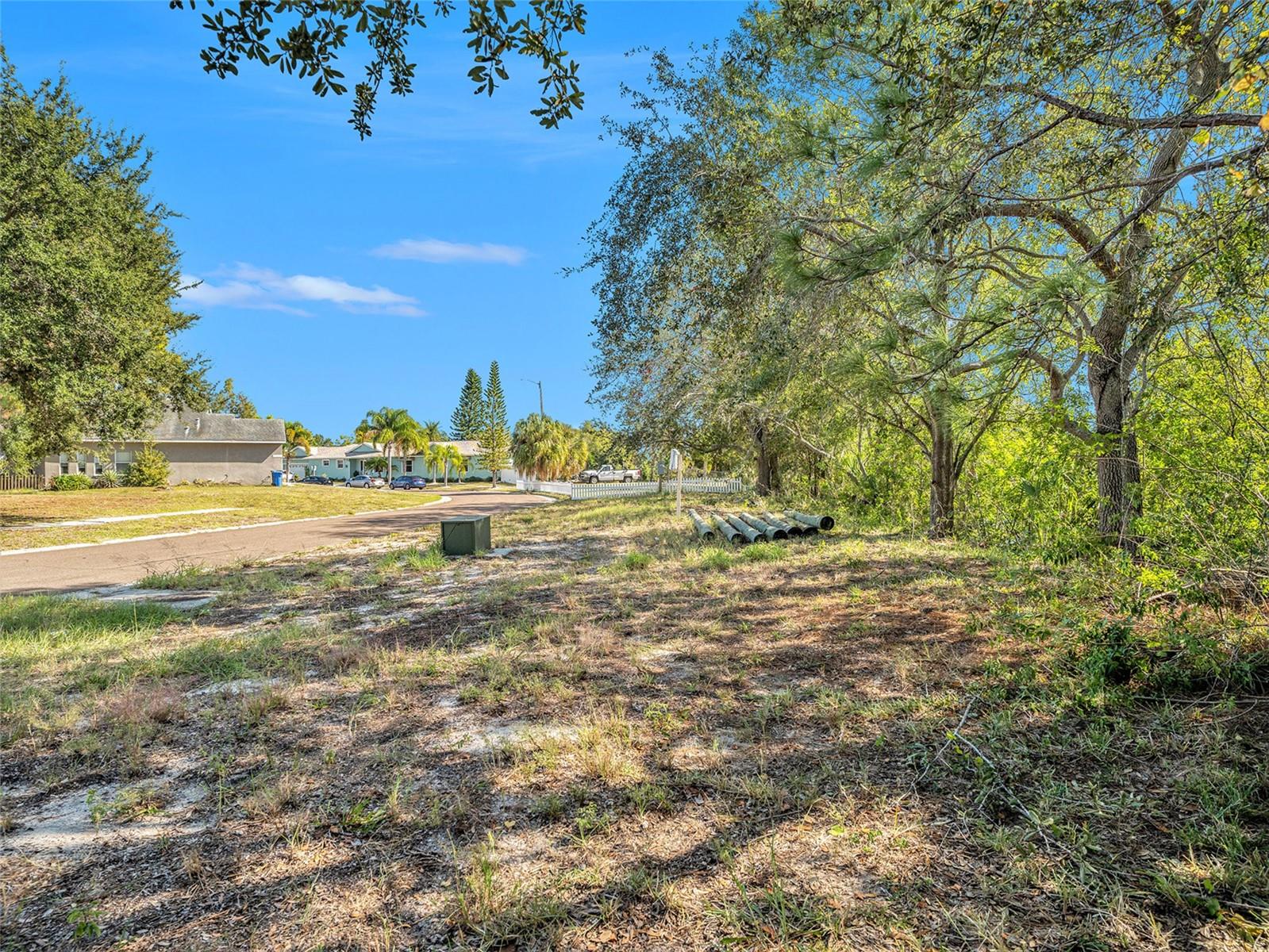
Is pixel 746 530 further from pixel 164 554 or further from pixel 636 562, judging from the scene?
pixel 164 554

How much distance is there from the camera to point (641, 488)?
34281mm

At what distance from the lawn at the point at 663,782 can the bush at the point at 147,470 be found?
31704 mm

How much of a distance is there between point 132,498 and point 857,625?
2680 cm

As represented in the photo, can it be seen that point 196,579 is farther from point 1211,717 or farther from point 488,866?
point 1211,717

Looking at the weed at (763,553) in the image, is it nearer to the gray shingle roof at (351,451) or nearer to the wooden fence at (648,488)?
the wooden fence at (648,488)

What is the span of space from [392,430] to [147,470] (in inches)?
1091

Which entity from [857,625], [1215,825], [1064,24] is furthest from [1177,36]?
[857,625]

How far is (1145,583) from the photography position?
12.9 feet

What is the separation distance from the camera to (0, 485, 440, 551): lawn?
14.8 m

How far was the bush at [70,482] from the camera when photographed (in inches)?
1180

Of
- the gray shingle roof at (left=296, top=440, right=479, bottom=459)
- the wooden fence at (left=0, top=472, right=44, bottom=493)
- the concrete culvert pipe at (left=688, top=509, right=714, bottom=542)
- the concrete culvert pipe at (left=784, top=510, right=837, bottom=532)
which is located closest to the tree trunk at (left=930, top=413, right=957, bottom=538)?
the concrete culvert pipe at (left=784, top=510, right=837, bottom=532)

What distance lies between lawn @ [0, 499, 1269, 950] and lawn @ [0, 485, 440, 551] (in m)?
11.7

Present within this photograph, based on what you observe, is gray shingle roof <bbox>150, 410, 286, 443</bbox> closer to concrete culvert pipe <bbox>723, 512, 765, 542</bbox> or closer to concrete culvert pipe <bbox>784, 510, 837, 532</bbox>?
concrete culvert pipe <bbox>723, 512, 765, 542</bbox>

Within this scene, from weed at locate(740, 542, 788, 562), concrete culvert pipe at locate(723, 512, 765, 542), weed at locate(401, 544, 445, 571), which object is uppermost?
concrete culvert pipe at locate(723, 512, 765, 542)
